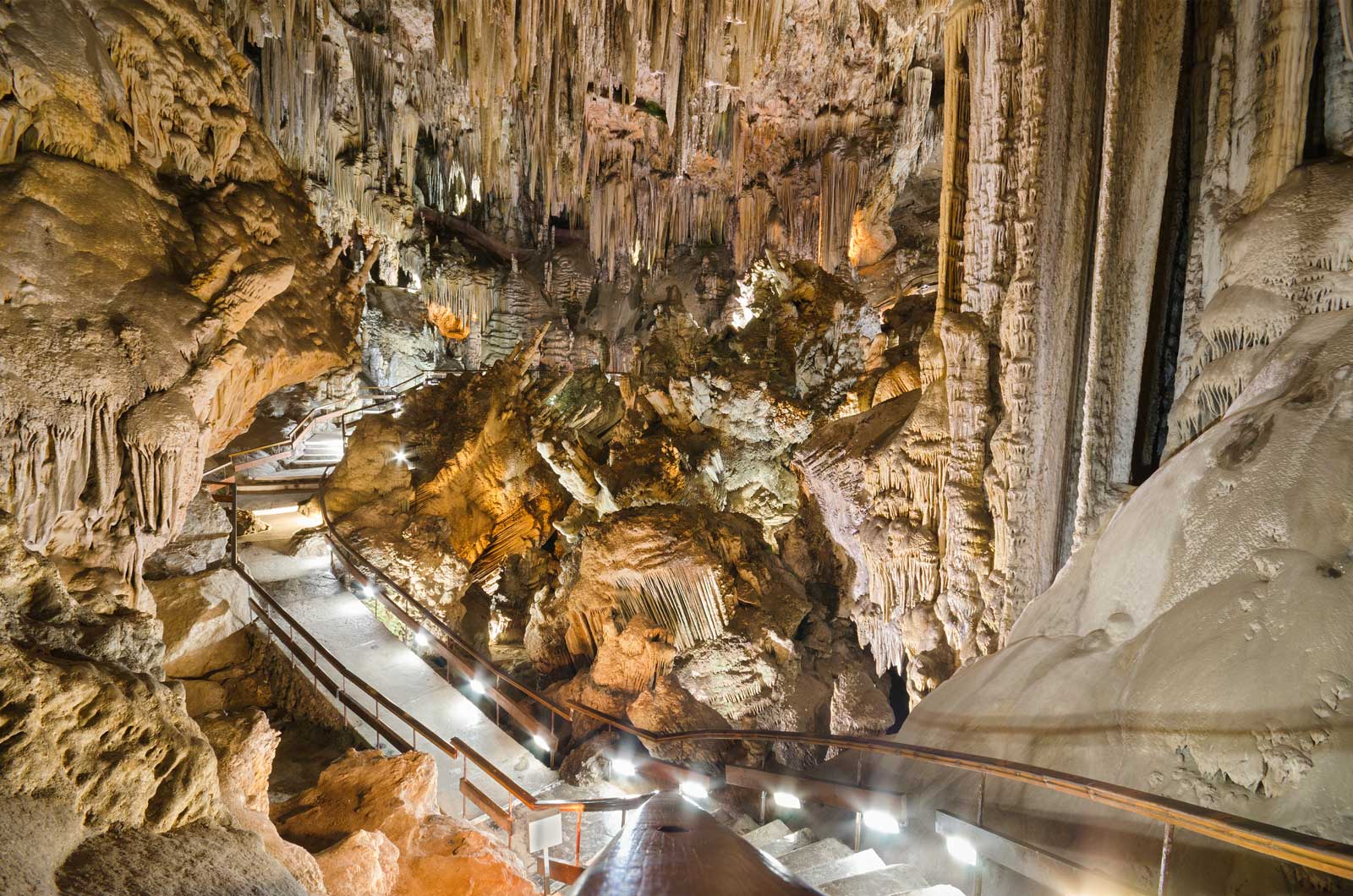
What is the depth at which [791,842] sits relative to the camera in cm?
470

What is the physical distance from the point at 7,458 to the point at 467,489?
8.85m

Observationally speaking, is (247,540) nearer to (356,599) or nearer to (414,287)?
(356,599)

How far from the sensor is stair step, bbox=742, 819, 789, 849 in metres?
4.93

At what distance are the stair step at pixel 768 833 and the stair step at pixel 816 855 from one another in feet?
2.63

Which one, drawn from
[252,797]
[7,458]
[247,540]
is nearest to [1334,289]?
[252,797]

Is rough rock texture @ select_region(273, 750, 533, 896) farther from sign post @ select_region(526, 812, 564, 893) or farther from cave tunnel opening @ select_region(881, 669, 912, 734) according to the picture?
cave tunnel opening @ select_region(881, 669, 912, 734)

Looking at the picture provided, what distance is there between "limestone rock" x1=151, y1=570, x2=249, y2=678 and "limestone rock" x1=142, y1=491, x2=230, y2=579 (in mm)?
358

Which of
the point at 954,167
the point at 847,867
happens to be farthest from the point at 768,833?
the point at 954,167

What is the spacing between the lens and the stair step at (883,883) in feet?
10.4

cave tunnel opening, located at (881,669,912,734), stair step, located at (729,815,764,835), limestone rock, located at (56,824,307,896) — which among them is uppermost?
limestone rock, located at (56,824,307,896)

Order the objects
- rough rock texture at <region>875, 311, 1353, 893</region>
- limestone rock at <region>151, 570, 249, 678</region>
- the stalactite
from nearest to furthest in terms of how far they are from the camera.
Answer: rough rock texture at <region>875, 311, 1353, 893</region> < limestone rock at <region>151, 570, 249, 678</region> < the stalactite

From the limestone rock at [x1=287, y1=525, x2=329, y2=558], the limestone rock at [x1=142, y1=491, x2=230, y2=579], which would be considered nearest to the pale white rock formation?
the limestone rock at [x1=142, y1=491, x2=230, y2=579]

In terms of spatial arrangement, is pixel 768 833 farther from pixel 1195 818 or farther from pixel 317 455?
pixel 317 455

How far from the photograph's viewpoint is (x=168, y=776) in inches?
85.1
